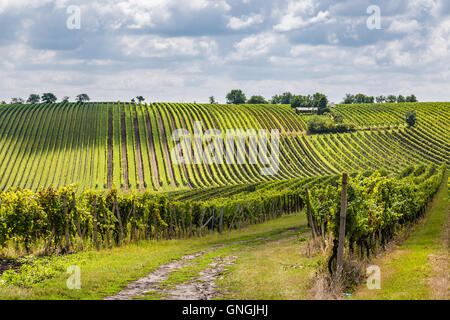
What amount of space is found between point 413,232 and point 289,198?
24.6 metres

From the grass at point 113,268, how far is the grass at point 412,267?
9.61 meters

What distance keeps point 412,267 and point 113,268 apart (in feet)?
45.5

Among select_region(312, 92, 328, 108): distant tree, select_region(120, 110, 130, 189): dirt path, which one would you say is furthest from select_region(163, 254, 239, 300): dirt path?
select_region(312, 92, 328, 108): distant tree

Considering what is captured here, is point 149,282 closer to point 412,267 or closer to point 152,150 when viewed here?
point 412,267

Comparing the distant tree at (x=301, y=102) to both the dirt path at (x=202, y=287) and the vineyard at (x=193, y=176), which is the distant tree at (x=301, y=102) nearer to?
the vineyard at (x=193, y=176)

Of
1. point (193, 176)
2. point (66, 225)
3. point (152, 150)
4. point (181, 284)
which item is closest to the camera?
point (181, 284)

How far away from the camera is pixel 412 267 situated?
880 inches

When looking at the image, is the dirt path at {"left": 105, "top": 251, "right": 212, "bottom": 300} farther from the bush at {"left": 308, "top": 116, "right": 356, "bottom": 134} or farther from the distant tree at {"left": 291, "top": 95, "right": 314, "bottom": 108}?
the distant tree at {"left": 291, "top": 95, "right": 314, "bottom": 108}

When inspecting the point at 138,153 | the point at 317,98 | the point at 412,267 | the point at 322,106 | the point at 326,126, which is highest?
the point at 317,98

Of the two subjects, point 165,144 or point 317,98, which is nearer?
point 165,144

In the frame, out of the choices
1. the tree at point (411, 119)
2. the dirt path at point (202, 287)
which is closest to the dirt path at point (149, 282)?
the dirt path at point (202, 287)

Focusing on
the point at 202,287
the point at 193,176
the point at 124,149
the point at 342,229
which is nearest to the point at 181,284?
the point at 202,287

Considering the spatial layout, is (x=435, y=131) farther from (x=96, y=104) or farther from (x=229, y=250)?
(x=229, y=250)

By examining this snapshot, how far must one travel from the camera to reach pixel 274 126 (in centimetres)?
14775
